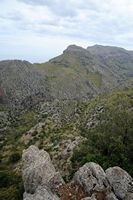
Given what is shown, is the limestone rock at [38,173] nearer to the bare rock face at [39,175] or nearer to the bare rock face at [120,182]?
the bare rock face at [39,175]

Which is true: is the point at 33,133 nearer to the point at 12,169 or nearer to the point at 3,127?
the point at 12,169

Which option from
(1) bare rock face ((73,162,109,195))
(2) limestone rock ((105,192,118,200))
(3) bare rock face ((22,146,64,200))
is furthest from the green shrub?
(2) limestone rock ((105,192,118,200))

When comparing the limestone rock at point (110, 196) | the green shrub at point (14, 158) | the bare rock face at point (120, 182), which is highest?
the bare rock face at point (120, 182)

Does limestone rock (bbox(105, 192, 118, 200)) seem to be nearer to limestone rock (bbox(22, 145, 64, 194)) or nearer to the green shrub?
limestone rock (bbox(22, 145, 64, 194))

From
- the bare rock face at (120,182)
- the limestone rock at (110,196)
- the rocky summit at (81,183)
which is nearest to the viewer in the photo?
the limestone rock at (110,196)

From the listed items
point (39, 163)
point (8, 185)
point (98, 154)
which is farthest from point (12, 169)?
point (39, 163)

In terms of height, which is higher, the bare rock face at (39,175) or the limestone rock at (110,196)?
the bare rock face at (39,175)

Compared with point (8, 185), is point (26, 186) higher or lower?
higher

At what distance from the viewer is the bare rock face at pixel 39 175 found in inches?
1683

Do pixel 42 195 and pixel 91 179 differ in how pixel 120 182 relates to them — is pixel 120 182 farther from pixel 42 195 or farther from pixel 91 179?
pixel 42 195

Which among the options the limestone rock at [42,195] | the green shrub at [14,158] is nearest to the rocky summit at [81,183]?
the limestone rock at [42,195]

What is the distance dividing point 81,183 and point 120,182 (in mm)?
4812

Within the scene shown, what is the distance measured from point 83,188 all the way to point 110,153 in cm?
2192

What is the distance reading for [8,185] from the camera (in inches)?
2682
